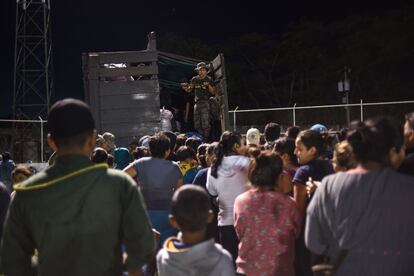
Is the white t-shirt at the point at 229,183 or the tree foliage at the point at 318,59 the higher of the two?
the tree foliage at the point at 318,59

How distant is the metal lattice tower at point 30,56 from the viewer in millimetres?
29844

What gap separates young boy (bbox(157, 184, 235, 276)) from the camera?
125 inches

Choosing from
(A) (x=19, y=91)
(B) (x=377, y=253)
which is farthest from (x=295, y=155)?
(A) (x=19, y=91)

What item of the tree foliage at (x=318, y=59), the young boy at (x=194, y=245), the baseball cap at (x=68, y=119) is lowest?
the young boy at (x=194, y=245)

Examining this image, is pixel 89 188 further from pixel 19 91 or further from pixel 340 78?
pixel 340 78

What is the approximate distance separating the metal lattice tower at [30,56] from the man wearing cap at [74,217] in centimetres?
2748

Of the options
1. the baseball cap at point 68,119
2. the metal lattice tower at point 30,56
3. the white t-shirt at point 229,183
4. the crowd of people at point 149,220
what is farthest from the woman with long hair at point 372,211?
the metal lattice tower at point 30,56

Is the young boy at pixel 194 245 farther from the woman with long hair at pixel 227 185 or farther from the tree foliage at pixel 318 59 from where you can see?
the tree foliage at pixel 318 59

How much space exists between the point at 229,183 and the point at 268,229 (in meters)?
1.22

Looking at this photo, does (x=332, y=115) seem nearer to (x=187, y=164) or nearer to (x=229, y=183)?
(x=187, y=164)

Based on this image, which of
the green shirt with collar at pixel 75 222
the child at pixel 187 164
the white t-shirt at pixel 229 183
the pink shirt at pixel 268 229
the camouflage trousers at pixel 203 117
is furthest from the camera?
the camouflage trousers at pixel 203 117

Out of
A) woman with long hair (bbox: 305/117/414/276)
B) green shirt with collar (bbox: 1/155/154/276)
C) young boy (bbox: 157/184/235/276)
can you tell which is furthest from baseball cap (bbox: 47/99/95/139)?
woman with long hair (bbox: 305/117/414/276)

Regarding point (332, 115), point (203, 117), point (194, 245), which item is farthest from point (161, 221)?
point (332, 115)

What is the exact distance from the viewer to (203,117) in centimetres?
1190
